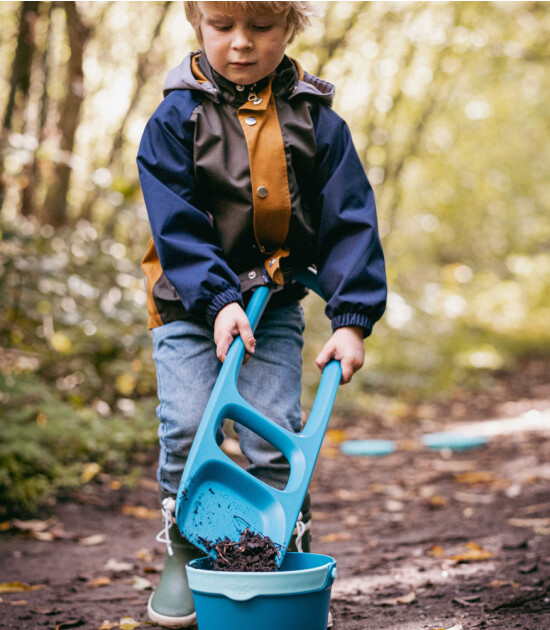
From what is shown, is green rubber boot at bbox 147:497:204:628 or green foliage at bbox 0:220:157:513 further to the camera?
green foliage at bbox 0:220:157:513

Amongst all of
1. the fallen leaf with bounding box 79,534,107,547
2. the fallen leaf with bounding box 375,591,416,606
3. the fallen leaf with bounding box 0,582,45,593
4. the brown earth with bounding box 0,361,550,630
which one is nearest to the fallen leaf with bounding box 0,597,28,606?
the brown earth with bounding box 0,361,550,630

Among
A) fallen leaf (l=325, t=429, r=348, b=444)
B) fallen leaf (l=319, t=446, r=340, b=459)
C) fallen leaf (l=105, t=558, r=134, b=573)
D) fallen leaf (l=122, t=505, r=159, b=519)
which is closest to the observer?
fallen leaf (l=105, t=558, r=134, b=573)

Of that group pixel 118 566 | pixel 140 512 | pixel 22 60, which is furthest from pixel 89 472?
pixel 22 60

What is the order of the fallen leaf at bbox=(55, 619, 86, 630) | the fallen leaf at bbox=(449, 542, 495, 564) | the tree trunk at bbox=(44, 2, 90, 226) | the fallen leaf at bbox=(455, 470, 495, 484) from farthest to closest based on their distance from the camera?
1. the tree trunk at bbox=(44, 2, 90, 226)
2. the fallen leaf at bbox=(455, 470, 495, 484)
3. the fallen leaf at bbox=(449, 542, 495, 564)
4. the fallen leaf at bbox=(55, 619, 86, 630)

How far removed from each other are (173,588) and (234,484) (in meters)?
0.44

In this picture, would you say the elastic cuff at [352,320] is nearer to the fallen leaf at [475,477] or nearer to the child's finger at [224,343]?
the child's finger at [224,343]

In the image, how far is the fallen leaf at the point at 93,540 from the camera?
2926 millimetres

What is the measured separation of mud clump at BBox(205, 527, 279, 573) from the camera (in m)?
1.58

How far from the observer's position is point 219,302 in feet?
5.81

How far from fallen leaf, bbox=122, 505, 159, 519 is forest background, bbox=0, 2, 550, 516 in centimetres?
27

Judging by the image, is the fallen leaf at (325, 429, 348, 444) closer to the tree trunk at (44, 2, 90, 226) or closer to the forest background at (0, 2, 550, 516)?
the forest background at (0, 2, 550, 516)

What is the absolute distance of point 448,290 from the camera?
1298 centimetres

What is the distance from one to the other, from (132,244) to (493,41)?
248 inches

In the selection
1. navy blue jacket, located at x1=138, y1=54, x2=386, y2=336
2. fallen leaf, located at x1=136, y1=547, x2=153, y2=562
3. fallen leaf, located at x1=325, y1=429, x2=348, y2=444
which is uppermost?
navy blue jacket, located at x1=138, y1=54, x2=386, y2=336
